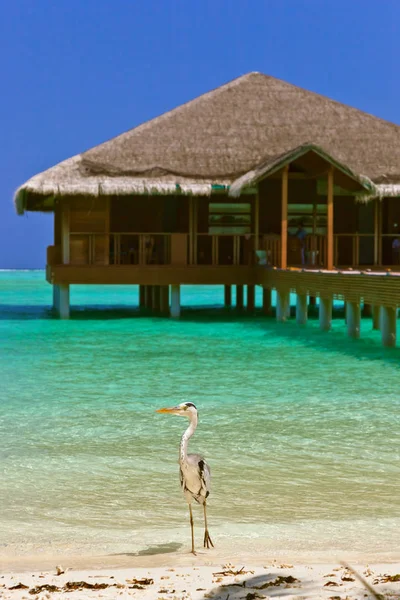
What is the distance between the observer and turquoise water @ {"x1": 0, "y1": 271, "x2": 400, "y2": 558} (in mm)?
6461

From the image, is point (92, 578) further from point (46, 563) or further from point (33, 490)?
point (33, 490)

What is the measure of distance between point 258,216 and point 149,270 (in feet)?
9.58

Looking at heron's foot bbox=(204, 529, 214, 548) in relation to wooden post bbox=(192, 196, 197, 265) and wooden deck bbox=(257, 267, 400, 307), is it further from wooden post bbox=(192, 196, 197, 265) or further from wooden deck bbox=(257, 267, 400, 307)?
wooden post bbox=(192, 196, 197, 265)

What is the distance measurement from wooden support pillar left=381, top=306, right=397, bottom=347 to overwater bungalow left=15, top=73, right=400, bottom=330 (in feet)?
15.4

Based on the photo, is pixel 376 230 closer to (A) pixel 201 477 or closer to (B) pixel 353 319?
(B) pixel 353 319

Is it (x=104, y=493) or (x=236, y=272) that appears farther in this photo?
(x=236, y=272)

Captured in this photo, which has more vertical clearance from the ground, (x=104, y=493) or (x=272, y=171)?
(x=272, y=171)

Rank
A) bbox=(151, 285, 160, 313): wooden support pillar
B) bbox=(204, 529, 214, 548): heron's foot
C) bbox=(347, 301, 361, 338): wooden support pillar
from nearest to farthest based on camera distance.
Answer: bbox=(204, 529, 214, 548): heron's foot, bbox=(347, 301, 361, 338): wooden support pillar, bbox=(151, 285, 160, 313): wooden support pillar

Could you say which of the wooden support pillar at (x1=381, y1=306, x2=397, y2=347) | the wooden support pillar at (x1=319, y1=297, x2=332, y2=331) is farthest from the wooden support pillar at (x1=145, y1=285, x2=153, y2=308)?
the wooden support pillar at (x1=381, y1=306, x2=397, y2=347)

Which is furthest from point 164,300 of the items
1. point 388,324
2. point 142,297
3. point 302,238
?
point 388,324

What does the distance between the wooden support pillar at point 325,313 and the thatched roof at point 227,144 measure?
3676 mm

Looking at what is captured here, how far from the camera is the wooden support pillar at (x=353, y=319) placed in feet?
62.1

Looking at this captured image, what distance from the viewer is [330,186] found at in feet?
69.8

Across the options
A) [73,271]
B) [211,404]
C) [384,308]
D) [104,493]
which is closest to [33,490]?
[104,493]
